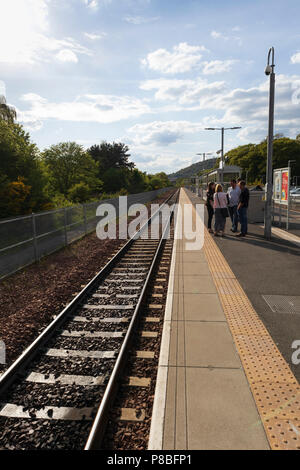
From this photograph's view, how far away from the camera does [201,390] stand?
348 cm

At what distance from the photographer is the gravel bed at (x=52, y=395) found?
→ 3.52m

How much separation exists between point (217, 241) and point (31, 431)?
31.6 ft

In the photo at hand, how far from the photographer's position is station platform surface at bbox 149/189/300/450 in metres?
2.86

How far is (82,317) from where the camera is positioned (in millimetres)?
5707

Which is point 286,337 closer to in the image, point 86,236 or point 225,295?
point 225,295

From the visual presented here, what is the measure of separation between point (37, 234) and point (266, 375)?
8.32 meters

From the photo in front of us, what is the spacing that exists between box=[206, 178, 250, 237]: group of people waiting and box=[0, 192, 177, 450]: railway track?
6.79m

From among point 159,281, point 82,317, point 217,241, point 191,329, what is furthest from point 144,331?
point 217,241

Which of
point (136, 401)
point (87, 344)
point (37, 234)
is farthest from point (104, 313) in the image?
point (37, 234)

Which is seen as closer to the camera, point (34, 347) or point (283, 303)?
point (34, 347)

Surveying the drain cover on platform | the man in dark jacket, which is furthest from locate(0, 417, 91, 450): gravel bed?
the man in dark jacket

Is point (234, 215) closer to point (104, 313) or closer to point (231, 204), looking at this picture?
point (231, 204)

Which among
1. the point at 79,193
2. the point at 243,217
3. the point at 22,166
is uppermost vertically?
the point at 22,166

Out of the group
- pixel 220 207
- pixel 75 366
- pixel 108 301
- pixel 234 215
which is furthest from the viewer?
pixel 234 215
